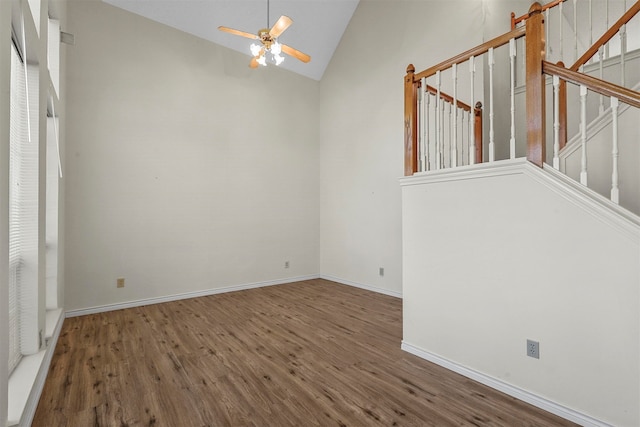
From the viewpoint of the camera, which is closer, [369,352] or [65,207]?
[369,352]

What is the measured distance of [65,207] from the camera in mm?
3623

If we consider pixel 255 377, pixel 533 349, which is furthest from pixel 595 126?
pixel 255 377

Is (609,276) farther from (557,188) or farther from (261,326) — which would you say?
(261,326)

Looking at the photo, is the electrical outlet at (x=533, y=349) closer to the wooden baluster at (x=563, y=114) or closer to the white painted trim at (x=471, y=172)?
the white painted trim at (x=471, y=172)

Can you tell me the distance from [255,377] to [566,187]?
2345mm

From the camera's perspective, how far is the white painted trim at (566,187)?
1630 mm

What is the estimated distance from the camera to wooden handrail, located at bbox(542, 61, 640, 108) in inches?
65.8

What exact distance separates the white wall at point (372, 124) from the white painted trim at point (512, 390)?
1.95 metres

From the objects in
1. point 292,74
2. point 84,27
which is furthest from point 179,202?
point 292,74

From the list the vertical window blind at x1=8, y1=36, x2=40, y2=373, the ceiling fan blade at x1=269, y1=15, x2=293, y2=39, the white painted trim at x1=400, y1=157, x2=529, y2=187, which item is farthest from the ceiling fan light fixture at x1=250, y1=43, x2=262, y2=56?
the white painted trim at x1=400, y1=157, x2=529, y2=187

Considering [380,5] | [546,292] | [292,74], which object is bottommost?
[546,292]

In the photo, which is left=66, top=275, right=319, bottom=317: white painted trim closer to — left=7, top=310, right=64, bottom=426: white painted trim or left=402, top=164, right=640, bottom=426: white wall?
left=7, top=310, right=64, bottom=426: white painted trim

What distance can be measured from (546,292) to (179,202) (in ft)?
13.8

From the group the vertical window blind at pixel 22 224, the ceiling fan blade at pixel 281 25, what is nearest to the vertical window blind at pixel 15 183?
the vertical window blind at pixel 22 224
